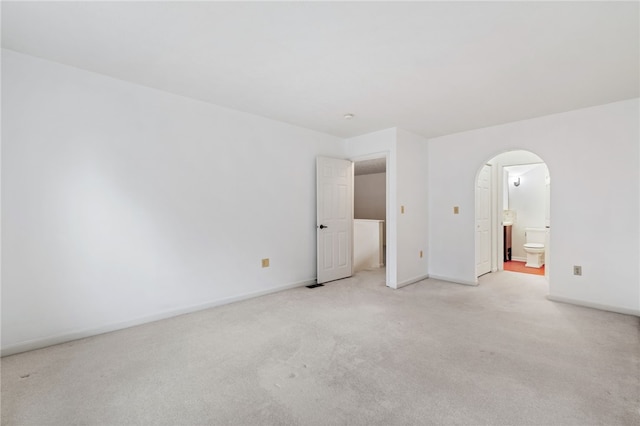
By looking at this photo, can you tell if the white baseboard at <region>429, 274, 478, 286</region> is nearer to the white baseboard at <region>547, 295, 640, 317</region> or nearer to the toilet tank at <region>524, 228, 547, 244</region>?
the white baseboard at <region>547, 295, 640, 317</region>

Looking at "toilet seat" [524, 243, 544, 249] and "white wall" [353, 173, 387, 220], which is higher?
"white wall" [353, 173, 387, 220]

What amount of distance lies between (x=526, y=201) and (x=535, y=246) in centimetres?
125

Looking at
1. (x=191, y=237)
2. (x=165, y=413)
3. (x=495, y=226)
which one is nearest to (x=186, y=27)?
(x=191, y=237)

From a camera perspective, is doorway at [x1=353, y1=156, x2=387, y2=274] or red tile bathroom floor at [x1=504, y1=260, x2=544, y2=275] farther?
doorway at [x1=353, y1=156, x2=387, y2=274]

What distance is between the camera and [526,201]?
262 inches

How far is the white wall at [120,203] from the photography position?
2.45 m

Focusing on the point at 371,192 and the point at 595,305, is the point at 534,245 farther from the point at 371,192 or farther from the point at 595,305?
the point at 371,192

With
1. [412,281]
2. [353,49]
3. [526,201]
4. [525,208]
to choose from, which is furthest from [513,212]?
[353,49]

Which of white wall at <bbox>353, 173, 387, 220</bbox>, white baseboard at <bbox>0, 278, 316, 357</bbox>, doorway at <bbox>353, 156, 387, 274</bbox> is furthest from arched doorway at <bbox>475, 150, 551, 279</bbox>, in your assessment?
white baseboard at <bbox>0, 278, 316, 357</bbox>

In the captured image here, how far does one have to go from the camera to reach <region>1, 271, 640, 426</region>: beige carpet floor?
171cm

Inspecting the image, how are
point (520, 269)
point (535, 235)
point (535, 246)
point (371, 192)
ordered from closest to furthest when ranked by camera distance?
point (520, 269) < point (535, 246) < point (535, 235) < point (371, 192)

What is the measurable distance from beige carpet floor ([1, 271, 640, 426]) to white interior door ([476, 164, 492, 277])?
1.69 meters

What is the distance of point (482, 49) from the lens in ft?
7.47

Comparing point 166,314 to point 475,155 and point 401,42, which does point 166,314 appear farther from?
point 475,155
